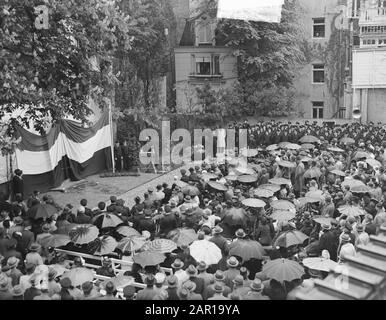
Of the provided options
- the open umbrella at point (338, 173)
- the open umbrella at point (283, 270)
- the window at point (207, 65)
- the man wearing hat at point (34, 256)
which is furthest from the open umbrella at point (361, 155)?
the window at point (207, 65)

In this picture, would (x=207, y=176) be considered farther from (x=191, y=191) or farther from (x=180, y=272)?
(x=180, y=272)

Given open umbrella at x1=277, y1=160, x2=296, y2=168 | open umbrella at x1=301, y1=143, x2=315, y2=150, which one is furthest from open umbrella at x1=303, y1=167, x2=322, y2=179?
open umbrella at x1=301, y1=143, x2=315, y2=150

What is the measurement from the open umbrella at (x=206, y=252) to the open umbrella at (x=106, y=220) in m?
2.15

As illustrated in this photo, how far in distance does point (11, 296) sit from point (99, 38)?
24.0 feet

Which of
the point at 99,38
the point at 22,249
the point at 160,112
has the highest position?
the point at 99,38

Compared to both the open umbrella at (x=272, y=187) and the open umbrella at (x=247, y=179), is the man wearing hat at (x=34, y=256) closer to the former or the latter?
the open umbrella at (x=272, y=187)

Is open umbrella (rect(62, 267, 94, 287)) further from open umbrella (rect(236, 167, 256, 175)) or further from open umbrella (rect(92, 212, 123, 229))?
open umbrella (rect(236, 167, 256, 175))

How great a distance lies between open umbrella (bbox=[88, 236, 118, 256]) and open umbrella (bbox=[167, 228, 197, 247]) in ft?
3.47

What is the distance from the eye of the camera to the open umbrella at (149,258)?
8.32m

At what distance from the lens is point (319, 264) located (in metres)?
8.07

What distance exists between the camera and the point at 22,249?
9797mm

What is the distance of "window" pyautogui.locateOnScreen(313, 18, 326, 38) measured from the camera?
105ft

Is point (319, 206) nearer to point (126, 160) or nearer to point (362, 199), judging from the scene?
point (362, 199)
